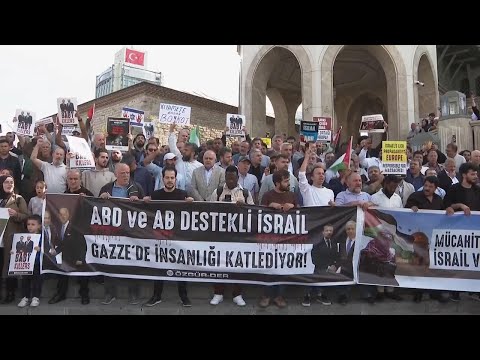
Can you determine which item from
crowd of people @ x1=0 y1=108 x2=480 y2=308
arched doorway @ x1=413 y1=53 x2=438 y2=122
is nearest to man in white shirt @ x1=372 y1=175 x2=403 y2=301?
crowd of people @ x1=0 y1=108 x2=480 y2=308

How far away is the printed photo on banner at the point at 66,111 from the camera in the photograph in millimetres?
8031

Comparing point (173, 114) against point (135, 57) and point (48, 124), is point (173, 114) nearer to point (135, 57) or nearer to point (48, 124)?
point (48, 124)

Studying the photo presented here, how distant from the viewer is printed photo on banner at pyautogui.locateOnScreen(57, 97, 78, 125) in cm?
803

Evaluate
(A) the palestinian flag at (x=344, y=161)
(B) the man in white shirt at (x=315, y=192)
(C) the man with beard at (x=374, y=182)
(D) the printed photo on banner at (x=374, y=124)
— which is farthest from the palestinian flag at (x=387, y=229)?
(D) the printed photo on banner at (x=374, y=124)

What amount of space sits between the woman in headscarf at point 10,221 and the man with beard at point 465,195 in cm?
589

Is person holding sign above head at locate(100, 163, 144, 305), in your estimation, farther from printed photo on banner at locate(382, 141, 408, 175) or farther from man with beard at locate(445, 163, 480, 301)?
man with beard at locate(445, 163, 480, 301)

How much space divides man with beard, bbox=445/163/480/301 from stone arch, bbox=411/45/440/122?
1182cm

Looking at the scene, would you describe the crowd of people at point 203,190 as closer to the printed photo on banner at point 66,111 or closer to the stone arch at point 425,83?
the printed photo on banner at point 66,111

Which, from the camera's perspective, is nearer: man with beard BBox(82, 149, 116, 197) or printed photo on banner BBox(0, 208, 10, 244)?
printed photo on banner BBox(0, 208, 10, 244)

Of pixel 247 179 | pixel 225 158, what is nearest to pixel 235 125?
pixel 225 158

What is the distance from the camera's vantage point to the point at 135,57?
69.8 m

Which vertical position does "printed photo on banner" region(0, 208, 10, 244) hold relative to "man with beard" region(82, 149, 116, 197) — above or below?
below

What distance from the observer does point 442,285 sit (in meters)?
5.97
